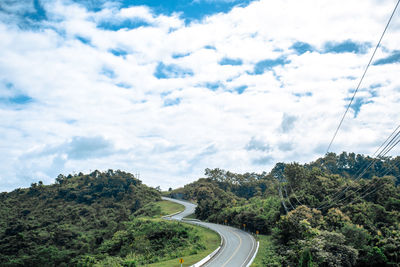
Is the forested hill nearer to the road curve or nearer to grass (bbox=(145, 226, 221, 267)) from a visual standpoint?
grass (bbox=(145, 226, 221, 267))

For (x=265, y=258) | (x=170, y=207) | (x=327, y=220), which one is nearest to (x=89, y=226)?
(x=170, y=207)

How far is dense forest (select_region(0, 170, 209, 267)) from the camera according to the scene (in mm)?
40825

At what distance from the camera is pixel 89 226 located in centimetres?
6894

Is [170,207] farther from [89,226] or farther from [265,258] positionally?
[265,258]

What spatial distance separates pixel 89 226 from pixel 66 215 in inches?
479

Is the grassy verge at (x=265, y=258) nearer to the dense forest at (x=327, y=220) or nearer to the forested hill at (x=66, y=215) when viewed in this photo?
the dense forest at (x=327, y=220)

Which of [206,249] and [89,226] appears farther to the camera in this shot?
[89,226]

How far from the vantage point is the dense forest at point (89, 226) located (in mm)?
40825

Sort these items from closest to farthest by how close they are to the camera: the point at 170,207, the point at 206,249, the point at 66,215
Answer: the point at 206,249
the point at 66,215
the point at 170,207

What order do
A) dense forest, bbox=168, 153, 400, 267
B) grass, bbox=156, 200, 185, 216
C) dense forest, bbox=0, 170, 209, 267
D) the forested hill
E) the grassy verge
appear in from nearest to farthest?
the grassy verge, dense forest, bbox=168, 153, 400, 267, dense forest, bbox=0, 170, 209, 267, the forested hill, grass, bbox=156, 200, 185, 216

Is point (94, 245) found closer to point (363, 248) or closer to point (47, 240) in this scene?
point (47, 240)

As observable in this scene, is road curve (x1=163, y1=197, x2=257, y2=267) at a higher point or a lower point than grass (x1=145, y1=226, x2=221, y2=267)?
lower

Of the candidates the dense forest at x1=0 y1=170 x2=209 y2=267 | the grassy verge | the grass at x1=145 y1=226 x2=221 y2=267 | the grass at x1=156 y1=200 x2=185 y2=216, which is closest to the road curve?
the grassy verge

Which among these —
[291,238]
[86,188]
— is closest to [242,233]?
[291,238]
